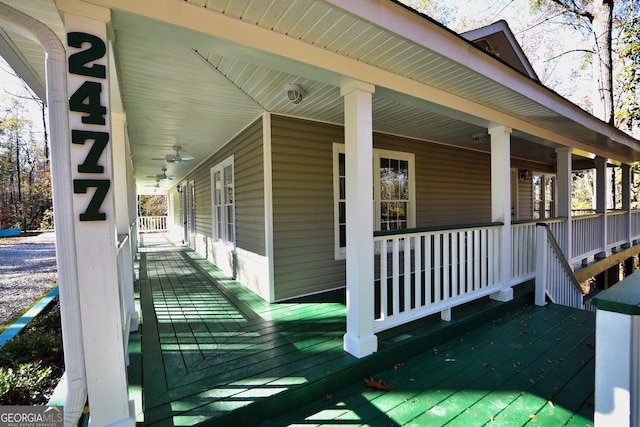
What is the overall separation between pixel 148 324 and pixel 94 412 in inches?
74.1

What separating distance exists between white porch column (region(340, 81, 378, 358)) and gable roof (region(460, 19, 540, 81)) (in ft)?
14.2

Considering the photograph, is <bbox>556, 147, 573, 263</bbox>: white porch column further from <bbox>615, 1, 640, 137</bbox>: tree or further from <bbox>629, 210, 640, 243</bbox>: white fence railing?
<bbox>615, 1, 640, 137</bbox>: tree

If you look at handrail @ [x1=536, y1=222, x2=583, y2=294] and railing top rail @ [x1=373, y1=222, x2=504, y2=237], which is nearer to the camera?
railing top rail @ [x1=373, y1=222, x2=504, y2=237]

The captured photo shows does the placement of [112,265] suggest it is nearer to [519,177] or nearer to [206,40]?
[206,40]

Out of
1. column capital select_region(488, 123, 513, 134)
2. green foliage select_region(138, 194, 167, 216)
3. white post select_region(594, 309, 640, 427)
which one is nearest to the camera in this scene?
white post select_region(594, 309, 640, 427)

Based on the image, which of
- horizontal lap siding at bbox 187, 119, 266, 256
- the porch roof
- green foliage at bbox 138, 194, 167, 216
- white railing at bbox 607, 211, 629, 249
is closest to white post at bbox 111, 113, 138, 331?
the porch roof

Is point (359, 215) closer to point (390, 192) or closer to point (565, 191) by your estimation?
point (390, 192)

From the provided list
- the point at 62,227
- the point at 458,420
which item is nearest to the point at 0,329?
the point at 62,227

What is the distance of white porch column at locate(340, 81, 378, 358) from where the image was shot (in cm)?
246

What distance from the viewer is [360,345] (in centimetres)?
245

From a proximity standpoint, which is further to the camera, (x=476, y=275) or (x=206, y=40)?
(x=476, y=275)

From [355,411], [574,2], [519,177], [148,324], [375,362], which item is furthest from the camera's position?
[574,2]

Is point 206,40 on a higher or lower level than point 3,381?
higher

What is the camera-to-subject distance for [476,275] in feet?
11.7
